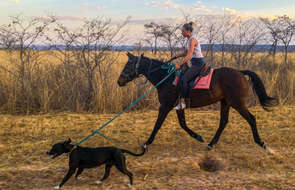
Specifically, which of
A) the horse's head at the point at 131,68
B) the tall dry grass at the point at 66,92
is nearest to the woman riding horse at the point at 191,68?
the horse's head at the point at 131,68

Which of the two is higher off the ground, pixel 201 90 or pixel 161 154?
pixel 201 90

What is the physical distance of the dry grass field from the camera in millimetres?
3818

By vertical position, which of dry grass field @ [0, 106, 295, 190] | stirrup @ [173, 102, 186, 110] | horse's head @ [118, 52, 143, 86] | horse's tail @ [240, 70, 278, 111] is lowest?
dry grass field @ [0, 106, 295, 190]

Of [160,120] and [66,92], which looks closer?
[160,120]

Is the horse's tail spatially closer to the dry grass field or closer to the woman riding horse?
the dry grass field

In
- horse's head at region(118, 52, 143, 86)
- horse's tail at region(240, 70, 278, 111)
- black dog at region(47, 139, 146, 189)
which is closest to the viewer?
black dog at region(47, 139, 146, 189)

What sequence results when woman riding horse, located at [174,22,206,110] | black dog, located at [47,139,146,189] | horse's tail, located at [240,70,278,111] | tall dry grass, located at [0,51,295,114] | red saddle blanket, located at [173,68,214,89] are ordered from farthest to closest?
1. tall dry grass, located at [0,51,295,114]
2. horse's tail, located at [240,70,278,111]
3. red saddle blanket, located at [173,68,214,89]
4. woman riding horse, located at [174,22,206,110]
5. black dog, located at [47,139,146,189]

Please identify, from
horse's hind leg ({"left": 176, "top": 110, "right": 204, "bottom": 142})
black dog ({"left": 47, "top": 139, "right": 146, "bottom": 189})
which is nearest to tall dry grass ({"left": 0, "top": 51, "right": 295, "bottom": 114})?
horse's hind leg ({"left": 176, "top": 110, "right": 204, "bottom": 142})

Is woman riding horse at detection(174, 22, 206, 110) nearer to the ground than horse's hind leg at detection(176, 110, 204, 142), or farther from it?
farther from it

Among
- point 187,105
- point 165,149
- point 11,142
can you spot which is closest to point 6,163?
point 11,142

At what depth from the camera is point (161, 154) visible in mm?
4848

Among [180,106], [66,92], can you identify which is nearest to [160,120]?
[180,106]

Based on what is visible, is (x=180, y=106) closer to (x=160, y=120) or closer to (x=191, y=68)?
(x=160, y=120)

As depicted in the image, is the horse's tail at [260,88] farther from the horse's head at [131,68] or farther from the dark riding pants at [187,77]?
the horse's head at [131,68]
